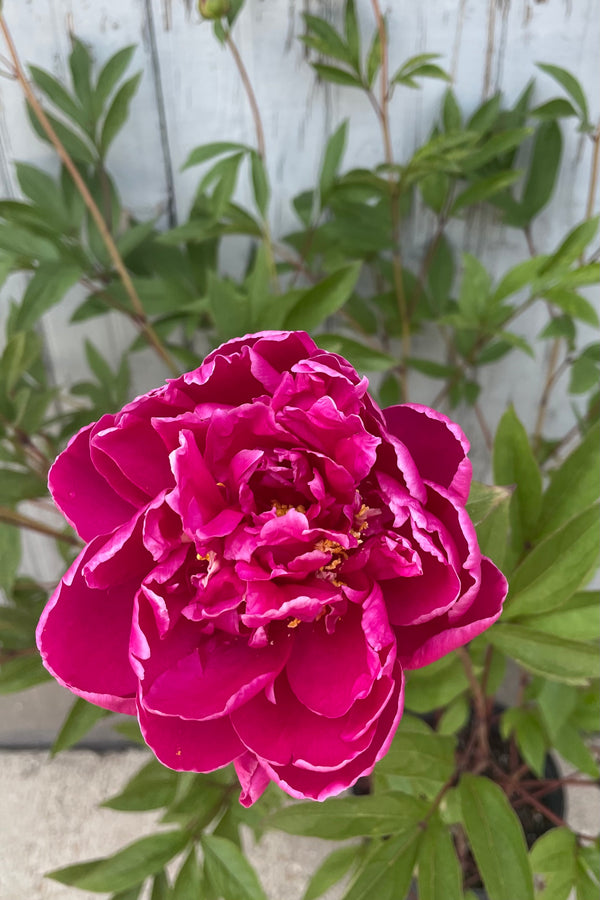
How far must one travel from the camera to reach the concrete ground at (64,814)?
1005 millimetres

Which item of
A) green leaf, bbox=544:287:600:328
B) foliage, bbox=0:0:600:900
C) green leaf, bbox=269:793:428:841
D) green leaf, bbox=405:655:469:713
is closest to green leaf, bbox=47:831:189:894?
foliage, bbox=0:0:600:900

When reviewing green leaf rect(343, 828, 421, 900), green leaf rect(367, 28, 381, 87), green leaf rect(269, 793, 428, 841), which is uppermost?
green leaf rect(367, 28, 381, 87)

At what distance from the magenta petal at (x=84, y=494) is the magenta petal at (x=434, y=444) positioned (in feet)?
0.47

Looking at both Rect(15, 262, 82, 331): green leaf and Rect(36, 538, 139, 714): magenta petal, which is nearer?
Rect(36, 538, 139, 714): magenta petal

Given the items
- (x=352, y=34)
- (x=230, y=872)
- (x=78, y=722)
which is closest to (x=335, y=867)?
(x=230, y=872)

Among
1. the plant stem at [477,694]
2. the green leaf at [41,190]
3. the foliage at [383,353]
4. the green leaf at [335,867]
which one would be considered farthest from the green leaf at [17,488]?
the green leaf at [335,867]

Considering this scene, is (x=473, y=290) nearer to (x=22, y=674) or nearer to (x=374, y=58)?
(x=374, y=58)

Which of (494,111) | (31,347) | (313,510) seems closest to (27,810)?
(31,347)

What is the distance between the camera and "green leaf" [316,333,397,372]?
59 cm

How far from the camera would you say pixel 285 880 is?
997 mm

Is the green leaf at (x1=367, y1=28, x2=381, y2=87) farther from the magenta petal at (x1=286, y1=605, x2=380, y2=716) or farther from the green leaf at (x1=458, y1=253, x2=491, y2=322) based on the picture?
the magenta petal at (x1=286, y1=605, x2=380, y2=716)

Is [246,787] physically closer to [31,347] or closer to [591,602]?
[591,602]

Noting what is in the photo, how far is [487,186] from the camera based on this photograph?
0.66 metres

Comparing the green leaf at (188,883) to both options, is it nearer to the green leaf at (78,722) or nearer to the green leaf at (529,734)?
the green leaf at (78,722)
